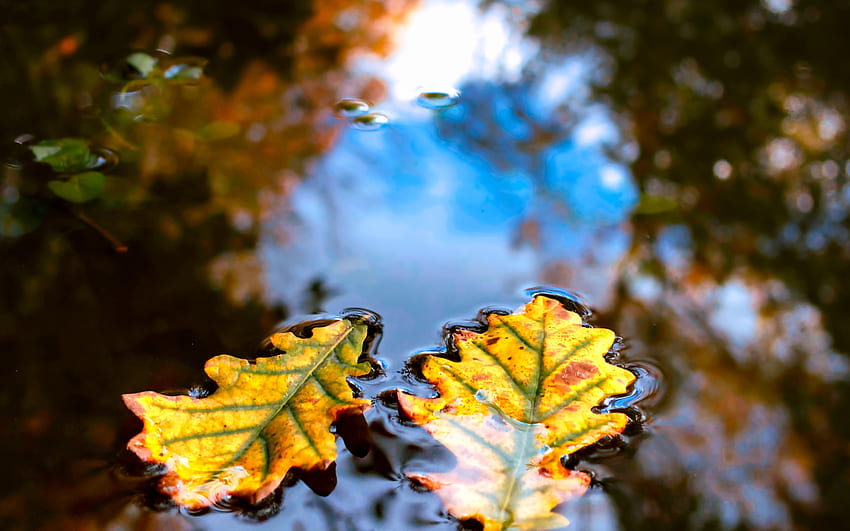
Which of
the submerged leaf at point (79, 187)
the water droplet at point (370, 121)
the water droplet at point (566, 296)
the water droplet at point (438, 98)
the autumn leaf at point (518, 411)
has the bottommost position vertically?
the submerged leaf at point (79, 187)

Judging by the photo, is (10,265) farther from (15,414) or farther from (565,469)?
(565,469)

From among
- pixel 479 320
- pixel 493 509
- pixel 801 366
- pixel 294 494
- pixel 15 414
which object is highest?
pixel 801 366

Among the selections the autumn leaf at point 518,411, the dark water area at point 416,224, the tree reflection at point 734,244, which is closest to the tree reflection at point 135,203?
the dark water area at point 416,224

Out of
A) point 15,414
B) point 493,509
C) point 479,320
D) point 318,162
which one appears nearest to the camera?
point 493,509

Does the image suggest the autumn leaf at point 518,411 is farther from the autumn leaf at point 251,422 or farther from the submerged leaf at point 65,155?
the submerged leaf at point 65,155

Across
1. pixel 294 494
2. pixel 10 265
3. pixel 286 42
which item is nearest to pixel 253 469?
pixel 294 494

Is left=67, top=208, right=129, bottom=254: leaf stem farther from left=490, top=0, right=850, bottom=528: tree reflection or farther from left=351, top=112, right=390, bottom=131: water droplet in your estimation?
left=490, top=0, right=850, bottom=528: tree reflection

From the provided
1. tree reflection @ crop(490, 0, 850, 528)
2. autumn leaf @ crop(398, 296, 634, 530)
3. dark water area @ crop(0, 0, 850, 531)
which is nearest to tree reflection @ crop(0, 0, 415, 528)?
dark water area @ crop(0, 0, 850, 531)
